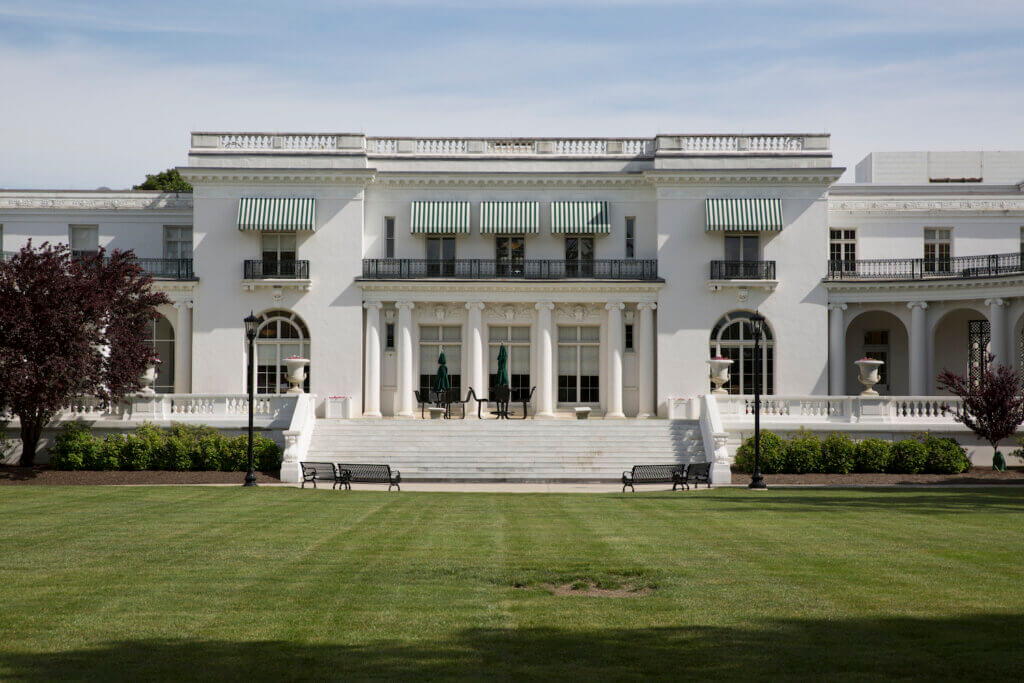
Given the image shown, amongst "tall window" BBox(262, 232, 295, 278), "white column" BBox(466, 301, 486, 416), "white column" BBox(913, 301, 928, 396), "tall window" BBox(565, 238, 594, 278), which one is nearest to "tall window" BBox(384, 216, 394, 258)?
"tall window" BBox(262, 232, 295, 278)

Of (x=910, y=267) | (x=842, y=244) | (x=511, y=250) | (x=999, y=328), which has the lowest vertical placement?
(x=999, y=328)

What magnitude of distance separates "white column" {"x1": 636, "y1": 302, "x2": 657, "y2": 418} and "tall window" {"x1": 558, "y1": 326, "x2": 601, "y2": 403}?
72.0 inches

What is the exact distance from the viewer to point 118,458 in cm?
3312

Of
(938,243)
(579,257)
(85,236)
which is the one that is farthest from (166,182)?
Answer: (938,243)

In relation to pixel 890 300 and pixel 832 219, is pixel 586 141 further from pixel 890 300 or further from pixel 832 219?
pixel 890 300

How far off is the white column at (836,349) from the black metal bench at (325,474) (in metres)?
21.7

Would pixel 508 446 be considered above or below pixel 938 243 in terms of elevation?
below

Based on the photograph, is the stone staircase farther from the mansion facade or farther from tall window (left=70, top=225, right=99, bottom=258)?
tall window (left=70, top=225, right=99, bottom=258)

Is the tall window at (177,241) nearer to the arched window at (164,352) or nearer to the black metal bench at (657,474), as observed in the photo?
the arched window at (164,352)

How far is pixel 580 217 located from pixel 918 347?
1443 centimetres

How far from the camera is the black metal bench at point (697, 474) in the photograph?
2873cm

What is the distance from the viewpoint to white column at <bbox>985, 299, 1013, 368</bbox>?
39.9m

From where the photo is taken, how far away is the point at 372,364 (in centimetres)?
4225

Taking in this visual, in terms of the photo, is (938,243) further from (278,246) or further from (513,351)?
→ (278,246)
